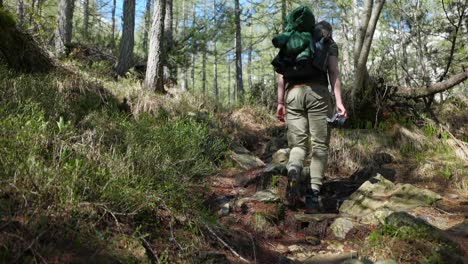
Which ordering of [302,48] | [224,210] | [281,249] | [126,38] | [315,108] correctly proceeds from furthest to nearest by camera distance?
[126,38], [315,108], [302,48], [224,210], [281,249]

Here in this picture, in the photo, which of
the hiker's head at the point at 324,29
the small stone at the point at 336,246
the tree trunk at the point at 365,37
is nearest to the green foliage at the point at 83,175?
the small stone at the point at 336,246

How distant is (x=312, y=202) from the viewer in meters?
4.01

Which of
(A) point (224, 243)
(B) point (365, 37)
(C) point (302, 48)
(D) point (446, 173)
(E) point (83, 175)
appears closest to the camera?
(E) point (83, 175)

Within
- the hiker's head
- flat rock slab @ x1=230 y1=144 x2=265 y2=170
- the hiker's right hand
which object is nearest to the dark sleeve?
the hiker's head

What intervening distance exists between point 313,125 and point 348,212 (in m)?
1.07

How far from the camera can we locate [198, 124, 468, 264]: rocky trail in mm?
2812

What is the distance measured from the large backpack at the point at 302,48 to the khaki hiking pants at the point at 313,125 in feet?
0.58

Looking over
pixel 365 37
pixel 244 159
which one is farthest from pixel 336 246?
pixel 365 37

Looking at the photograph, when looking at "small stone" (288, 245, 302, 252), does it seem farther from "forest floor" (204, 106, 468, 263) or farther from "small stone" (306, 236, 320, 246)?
"small stone" (306, 236, 320, 246)

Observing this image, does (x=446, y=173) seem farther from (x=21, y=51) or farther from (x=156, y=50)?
(x=21, y=51)

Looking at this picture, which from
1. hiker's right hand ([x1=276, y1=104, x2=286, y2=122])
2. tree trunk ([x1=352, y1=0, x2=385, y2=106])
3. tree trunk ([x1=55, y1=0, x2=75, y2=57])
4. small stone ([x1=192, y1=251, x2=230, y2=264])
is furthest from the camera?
tree trunk ([x1=55, y1=0, x2=75, y2=57])

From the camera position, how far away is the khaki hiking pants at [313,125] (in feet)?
13.2

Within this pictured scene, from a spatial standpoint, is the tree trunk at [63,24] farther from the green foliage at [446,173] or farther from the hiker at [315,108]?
the green foliage at [446,173]

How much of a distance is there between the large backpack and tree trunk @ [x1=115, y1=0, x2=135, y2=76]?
597 cm
